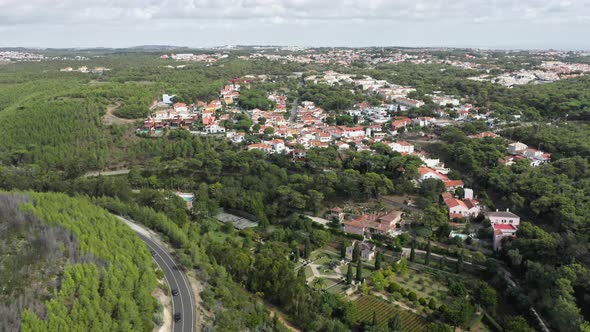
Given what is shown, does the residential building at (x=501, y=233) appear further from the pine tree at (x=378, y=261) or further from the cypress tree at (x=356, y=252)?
the cypress tree at (x=356, y=252)

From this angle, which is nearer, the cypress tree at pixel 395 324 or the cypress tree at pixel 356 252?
the cypress tree at pixel 395 324

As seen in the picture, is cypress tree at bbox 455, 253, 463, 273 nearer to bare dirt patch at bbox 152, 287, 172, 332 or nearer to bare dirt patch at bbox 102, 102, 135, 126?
bare dirt patch at bbox 152, 287, 172, 332

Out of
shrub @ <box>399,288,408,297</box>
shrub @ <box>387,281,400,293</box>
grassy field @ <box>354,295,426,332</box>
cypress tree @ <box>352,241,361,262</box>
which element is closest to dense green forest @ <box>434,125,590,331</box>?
shrub @ <box>399,288,408,297</box>

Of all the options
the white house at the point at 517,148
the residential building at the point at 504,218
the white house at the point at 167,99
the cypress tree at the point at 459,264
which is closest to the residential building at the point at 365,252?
the cypress tree at the point at 459,264

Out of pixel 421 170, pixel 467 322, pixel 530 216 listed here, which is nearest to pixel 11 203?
pixel 467 322

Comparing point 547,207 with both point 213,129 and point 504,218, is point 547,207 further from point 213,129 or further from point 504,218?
point 213,129

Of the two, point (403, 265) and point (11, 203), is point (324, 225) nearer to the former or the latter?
point (403, 265)
